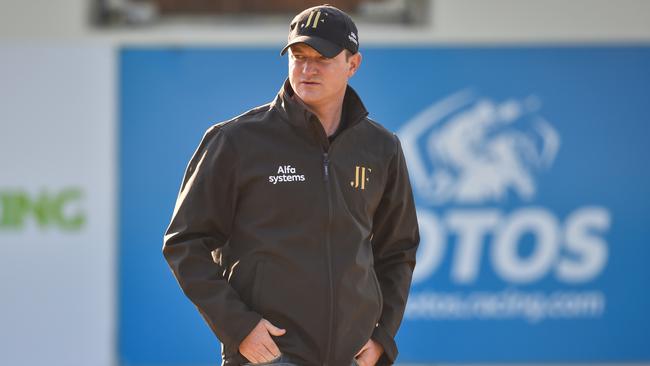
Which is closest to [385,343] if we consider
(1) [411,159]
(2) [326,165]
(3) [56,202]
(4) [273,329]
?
(4) [273,329]

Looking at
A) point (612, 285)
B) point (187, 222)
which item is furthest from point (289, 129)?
point (612, 285)

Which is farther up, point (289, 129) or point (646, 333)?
point (289, 129)

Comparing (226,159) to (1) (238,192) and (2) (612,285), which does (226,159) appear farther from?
(2) (612,285)

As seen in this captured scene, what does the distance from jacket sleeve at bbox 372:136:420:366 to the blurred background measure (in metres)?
3.49

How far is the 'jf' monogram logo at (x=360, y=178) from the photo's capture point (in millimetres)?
3131

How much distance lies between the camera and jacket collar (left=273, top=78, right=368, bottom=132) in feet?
10.0

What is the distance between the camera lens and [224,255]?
3.11 meters

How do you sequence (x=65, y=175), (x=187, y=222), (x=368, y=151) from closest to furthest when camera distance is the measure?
(x=187, y=222) < (x=368, y=151) < (x=65, y=175)

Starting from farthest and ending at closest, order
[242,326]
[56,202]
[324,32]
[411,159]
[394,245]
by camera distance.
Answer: [411,159] → [56,202] → [394,245] → [324,32] → [242,326]

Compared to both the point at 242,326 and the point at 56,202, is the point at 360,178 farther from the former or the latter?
the point at 56,202

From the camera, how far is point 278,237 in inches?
118

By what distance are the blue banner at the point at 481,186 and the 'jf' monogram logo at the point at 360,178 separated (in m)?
3.65

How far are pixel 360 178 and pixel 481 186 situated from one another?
386 centimetres

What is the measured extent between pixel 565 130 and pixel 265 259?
14.2 ft
